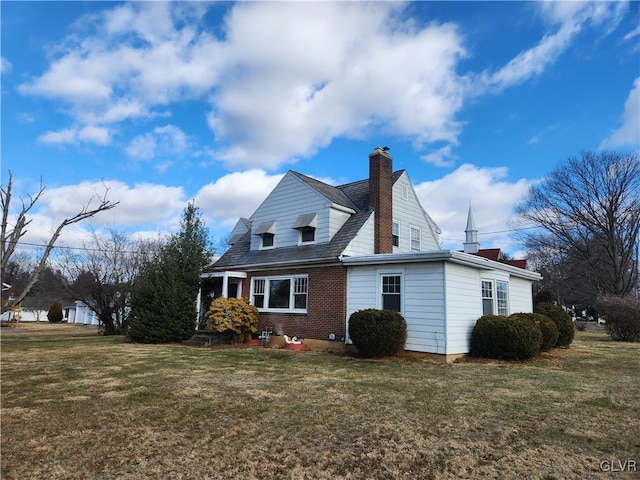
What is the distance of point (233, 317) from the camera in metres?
16.1

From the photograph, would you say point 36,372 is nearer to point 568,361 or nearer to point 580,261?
point 568,361

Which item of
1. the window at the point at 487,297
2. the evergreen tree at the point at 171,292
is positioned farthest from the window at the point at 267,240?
the window at the point at 487,297

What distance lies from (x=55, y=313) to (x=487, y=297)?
58481mm

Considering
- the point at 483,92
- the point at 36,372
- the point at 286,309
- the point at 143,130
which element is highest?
the point at 483,92

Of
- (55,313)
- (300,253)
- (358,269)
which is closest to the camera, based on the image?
(358,269)

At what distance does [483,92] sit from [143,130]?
13046mm

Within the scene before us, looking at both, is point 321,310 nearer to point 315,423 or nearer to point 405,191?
point 405,191

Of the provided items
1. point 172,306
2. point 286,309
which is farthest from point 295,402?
point 172,306

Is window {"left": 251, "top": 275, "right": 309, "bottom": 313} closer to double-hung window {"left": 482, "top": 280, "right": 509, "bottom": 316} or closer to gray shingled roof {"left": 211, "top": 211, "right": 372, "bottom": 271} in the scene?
gray shingled roof {"left": 211, "top": 211, "right": 372, "bottom": 271}

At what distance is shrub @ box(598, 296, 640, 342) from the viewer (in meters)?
21.1

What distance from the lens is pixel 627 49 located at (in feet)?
42.9

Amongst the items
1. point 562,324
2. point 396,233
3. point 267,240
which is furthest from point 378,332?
point 562,324

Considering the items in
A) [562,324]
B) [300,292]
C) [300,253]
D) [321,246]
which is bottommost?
[562,324]

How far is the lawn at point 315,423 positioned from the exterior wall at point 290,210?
792 centimetres
